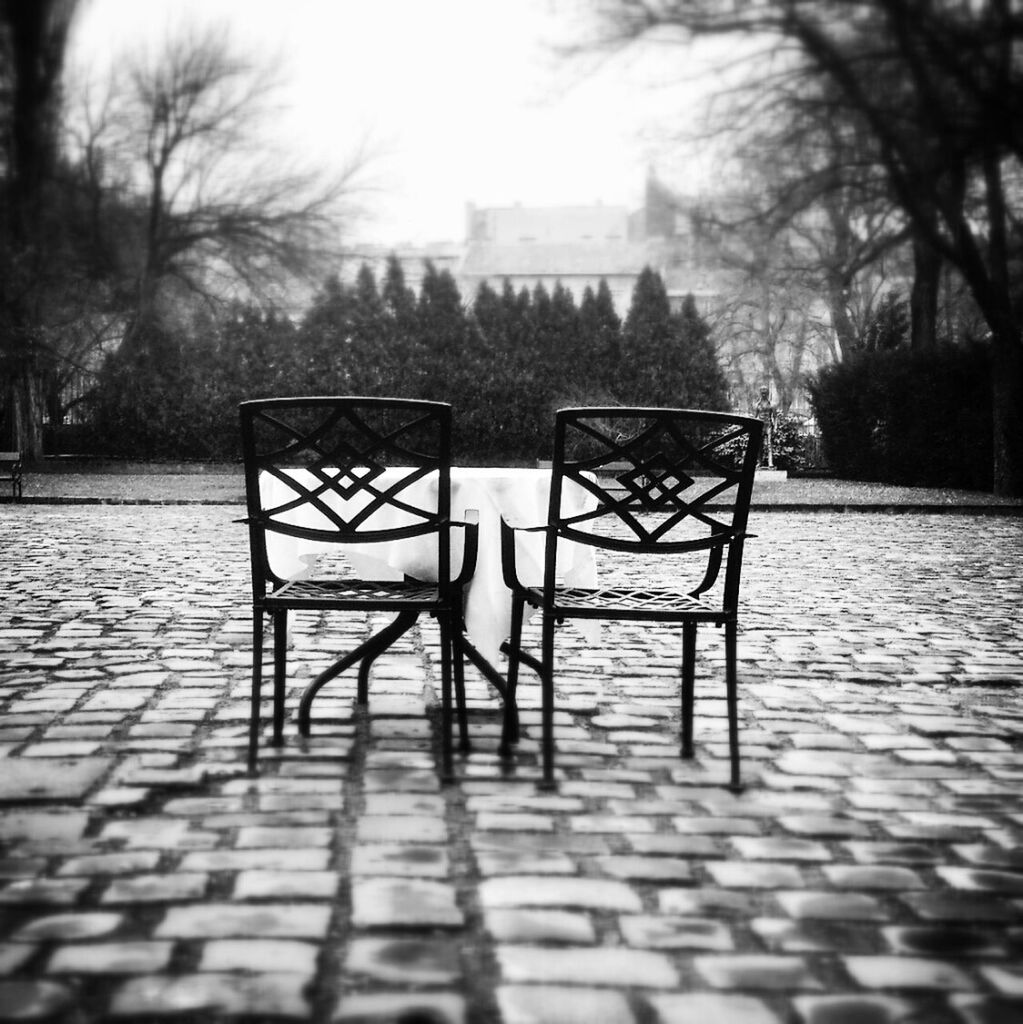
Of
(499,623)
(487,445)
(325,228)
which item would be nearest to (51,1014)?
(499,623)

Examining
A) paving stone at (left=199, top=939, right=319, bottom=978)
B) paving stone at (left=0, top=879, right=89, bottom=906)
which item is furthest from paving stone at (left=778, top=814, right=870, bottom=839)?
paving stone at (left=0, top=879, right=89, bottom=906)

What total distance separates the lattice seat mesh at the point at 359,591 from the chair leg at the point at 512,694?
29cm

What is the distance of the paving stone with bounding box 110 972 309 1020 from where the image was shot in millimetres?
2061

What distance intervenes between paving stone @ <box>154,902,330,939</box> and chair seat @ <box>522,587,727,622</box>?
52.4 inches

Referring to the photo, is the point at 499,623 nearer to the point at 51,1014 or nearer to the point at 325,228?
the point at 51,1014

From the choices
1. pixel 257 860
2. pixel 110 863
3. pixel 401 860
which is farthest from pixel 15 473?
pixel 401 860

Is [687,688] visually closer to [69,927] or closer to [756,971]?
[756,971]

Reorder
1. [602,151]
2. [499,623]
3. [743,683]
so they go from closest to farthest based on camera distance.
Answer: [602,151], [499,623], [743,683]

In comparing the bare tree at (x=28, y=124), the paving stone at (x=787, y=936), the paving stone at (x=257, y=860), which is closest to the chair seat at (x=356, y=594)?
the paving stone at (x=257, y=860)

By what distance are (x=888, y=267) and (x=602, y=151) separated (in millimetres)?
1003

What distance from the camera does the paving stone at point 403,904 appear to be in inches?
96.3

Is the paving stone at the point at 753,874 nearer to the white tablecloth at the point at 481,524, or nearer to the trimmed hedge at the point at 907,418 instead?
the white tablecloth at the point at 481,524

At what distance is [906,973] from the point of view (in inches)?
89.1

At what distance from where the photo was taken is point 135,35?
335 cm
